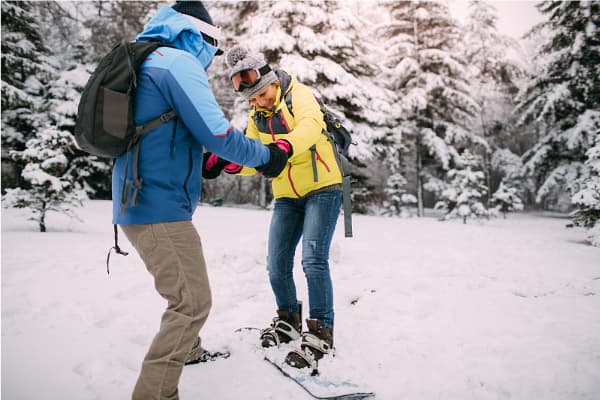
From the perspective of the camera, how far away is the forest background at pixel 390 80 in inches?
492

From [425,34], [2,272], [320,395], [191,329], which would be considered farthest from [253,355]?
[425,34]

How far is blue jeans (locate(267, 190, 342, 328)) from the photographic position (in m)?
2.64

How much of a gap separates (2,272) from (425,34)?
1795cm

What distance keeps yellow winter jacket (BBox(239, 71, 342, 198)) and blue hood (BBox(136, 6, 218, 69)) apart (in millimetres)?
831

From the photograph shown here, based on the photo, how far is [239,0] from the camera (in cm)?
1360

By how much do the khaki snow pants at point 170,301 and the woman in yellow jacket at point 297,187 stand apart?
0.77 meters

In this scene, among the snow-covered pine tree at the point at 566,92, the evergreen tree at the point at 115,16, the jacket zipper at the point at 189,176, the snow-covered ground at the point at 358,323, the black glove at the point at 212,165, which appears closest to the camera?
the jacket zipper at the point at 189,176

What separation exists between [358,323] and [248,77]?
222 cm

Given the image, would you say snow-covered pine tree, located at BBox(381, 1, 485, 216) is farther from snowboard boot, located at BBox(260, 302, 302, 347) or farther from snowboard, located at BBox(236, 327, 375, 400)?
snowboard, located at BBox(236, 327, 375, 400)

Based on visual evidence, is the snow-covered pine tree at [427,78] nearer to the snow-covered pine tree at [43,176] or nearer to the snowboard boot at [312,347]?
the snow-covered pine tree at [43,176]

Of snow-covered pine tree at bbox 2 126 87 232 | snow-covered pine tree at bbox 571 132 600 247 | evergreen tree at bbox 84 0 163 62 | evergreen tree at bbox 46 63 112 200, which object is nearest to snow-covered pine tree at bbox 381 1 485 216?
snow-covered pine tree at bbox 571 132 600 247

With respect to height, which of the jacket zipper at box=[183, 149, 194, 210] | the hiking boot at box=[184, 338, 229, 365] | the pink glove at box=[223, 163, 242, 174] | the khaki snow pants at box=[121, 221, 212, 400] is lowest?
the hiking boot at box=[184, 338, 229, 365]

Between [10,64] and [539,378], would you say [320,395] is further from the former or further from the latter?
[10,64]

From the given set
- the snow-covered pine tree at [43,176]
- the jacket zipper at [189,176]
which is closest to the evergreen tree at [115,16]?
the snow-covered pine tree at [43,176]
